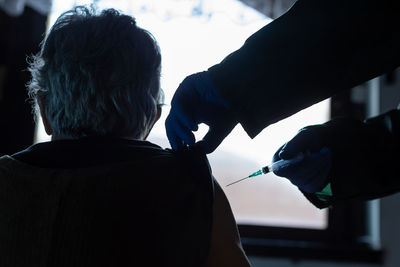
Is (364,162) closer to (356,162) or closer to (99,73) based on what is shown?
(356,162)

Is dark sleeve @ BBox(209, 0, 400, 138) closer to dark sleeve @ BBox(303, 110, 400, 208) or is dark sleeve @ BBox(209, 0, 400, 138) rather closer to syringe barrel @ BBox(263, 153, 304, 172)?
syringe barrel @ BBox(263, 153, 304, 172)

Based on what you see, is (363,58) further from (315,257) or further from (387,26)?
(315,257)

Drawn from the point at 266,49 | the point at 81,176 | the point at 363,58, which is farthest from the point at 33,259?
the point at 363,58

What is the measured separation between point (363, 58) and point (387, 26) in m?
0.06

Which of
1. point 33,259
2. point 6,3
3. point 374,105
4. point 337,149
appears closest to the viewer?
point 33,259

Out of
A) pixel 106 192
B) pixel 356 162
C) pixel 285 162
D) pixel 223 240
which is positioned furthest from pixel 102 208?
pixel 356 162

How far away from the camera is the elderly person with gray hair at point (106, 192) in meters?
0.64

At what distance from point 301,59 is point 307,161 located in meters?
0.26

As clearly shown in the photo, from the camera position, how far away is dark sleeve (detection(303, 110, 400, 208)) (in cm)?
93

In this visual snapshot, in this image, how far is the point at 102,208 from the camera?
2.10 feet

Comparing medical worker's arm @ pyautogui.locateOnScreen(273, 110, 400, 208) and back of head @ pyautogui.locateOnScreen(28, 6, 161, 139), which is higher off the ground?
back of head @ pyautogui.locateOnScreen(28, 6, 161, 139)

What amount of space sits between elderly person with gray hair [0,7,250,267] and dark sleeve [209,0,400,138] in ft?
0.44

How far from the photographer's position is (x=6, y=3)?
5.85 feet

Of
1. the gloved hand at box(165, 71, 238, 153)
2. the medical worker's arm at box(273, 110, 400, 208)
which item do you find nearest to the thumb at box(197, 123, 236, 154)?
the gloved hand at box(165, 71, 238, 153)
